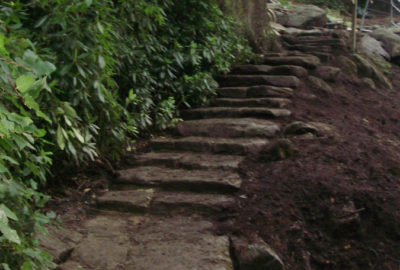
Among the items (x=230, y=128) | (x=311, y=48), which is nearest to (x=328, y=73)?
(x=311, y=48)

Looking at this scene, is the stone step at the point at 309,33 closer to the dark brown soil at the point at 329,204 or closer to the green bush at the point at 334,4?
the dark brown soil at the point at 329,204

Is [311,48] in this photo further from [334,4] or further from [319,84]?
[334,4]

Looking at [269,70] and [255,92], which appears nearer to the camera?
[255,92]

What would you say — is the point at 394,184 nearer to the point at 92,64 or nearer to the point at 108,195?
the point at 108,195

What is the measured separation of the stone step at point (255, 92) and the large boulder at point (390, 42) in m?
4.21

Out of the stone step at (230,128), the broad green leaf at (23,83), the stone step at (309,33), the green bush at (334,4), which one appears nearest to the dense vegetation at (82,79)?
the broad green leaf at (23,83)

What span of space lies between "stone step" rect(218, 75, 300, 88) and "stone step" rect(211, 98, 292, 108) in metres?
0.48

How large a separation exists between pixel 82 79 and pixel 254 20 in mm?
4116

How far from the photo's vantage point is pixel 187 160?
12.6ft

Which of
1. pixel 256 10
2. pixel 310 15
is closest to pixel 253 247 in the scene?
pixel 256 10

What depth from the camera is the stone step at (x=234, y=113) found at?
4610 millimetres

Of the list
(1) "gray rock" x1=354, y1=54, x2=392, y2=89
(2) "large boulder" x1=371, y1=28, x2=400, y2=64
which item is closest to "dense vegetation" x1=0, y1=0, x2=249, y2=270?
(1) "gray rock" x1=354, y1=54, x2=392, y2=89

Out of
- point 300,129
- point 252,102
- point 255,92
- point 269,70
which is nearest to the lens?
point 300,129

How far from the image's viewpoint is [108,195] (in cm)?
349
